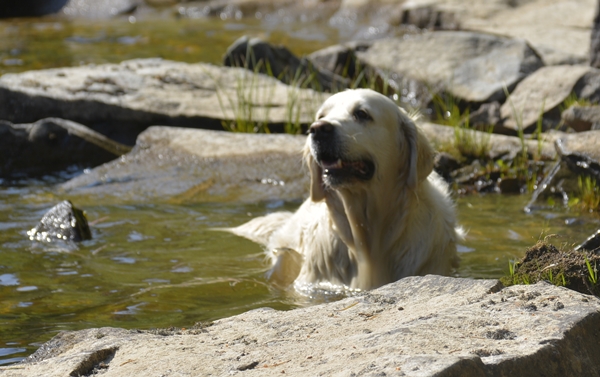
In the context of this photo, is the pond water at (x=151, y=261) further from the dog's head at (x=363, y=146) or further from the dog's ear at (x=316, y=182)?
the dog's head at (x=363, y=146)

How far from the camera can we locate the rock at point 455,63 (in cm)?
1005

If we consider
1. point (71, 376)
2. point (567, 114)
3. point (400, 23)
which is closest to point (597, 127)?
point (567, 114)

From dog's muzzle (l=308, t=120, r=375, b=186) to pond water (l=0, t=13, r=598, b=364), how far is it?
2.82 feet

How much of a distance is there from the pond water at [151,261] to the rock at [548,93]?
6.36ft

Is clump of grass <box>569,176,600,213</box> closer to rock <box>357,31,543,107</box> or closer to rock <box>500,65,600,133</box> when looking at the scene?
rock <box>500,65,600,133</box>

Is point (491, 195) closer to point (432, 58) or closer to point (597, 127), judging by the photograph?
point (597, 127)

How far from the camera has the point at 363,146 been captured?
497 centimetres

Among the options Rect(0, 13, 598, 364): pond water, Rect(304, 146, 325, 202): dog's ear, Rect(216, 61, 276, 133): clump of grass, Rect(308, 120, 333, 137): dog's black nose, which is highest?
Rect(308, 120, 333, 137): dog's black nose

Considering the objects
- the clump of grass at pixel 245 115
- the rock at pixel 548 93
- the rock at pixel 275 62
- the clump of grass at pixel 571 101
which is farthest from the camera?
the rock at pixel 275 62

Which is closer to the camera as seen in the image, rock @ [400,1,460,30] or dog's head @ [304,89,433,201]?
dog's head @ [304,89,433,201]

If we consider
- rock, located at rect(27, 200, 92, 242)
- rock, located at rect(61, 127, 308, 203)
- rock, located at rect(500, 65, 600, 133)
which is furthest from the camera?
rock, located at rect(500, 65, 600, 133)

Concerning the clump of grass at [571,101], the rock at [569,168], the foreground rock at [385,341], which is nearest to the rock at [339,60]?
the clump of grass at [571,101]

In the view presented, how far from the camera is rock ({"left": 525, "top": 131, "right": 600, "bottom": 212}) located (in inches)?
256

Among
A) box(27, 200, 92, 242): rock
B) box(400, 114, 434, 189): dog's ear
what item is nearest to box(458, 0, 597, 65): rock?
box(400, 114, 434, 189): dog's ear
